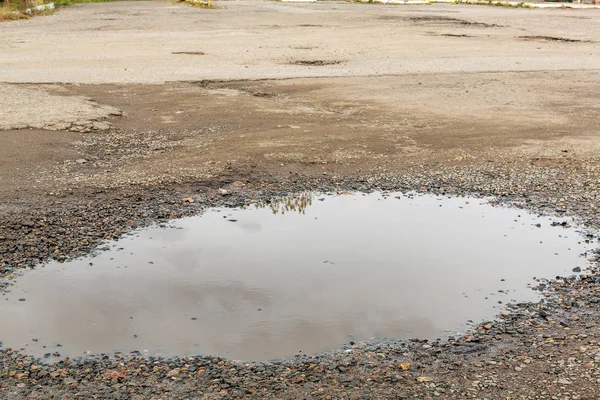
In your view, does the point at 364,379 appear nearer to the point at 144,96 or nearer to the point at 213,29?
the point at 144,96

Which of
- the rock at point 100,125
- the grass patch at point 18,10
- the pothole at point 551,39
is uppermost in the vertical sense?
the grass patch at point 18,10

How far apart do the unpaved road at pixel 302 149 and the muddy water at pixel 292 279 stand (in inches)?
12.0

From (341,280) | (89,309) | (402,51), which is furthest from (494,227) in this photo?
(402,51)

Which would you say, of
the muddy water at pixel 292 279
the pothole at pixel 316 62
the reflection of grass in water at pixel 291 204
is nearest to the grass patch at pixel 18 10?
the pothole at pixel 316 62

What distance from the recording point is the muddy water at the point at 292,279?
5.33 metres

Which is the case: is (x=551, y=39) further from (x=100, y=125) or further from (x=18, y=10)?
(x=18, y=10)

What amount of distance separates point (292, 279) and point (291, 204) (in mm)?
1824

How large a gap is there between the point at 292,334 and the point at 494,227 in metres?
3.00

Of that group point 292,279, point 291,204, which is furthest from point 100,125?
point 292,279

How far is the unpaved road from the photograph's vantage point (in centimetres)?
475

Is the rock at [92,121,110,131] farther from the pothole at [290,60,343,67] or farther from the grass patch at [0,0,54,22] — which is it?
the grass patch at [0,0,54,22]

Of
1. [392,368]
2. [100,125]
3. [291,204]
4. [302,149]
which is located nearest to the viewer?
[392,368]

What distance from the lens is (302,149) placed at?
32.1 ft

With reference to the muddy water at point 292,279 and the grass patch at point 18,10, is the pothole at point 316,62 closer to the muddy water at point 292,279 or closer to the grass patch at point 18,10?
the muddy water at point 292,279
